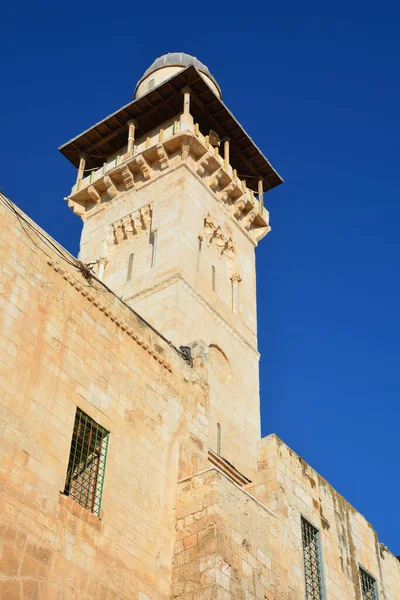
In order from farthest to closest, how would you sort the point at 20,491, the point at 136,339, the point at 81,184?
the point at 81,184, the point at 136,339, the point at 20,491

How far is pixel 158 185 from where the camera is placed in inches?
1009

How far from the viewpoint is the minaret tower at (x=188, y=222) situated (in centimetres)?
2205

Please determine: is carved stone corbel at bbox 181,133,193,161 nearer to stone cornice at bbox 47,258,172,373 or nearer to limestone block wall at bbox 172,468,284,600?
stone cornice at bbox 47,258,172,373

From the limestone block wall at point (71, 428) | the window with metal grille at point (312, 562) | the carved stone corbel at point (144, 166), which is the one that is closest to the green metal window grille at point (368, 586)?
the window with metal grille at point (312, 562)

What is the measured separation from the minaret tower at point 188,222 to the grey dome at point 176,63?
59 cm

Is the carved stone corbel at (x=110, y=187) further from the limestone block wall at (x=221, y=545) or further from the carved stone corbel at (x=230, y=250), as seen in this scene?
the limestone block wall at (x=221, y=545)

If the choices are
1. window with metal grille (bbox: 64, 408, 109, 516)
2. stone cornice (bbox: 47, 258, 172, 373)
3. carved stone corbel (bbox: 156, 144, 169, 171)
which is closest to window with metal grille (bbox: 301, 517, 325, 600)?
stone cornice (bbox: 47, 258, 172, 373)

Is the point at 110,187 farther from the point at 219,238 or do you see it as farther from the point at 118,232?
the point at 219,238

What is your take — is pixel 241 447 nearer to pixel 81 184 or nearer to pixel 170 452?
pixel 170 452

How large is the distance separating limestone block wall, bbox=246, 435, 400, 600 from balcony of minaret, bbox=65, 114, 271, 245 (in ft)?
34.0

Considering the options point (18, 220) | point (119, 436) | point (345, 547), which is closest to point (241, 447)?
point (345, 547)

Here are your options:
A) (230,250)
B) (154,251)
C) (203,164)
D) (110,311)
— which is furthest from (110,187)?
(110,311)

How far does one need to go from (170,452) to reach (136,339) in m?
2.13

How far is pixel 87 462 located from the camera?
42.7 ft
